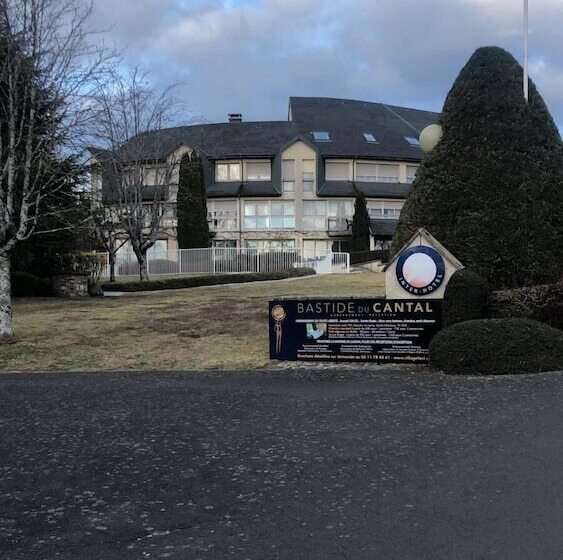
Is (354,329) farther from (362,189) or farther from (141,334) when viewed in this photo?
(362,189)

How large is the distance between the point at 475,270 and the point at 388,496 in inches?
293

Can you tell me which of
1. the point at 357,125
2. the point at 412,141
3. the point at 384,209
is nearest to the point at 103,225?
the point at 384,209

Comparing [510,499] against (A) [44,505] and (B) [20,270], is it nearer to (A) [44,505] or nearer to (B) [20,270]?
(A) [44,505]

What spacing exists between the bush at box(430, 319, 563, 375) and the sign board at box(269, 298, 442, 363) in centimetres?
92

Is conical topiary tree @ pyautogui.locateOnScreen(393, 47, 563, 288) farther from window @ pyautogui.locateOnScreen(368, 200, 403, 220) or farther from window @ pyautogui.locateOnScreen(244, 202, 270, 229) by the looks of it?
window @ pyautogui.locateOnScreen(368, 200, 403, 220)

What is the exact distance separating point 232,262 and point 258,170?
50.2 feet

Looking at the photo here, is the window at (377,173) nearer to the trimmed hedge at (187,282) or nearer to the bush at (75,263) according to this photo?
the trimmed hedge at (187,282)

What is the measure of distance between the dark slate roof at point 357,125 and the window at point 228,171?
662cm

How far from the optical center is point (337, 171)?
52.1m

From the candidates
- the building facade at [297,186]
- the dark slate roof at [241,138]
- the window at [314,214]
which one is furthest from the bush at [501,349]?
the window at [314,214]

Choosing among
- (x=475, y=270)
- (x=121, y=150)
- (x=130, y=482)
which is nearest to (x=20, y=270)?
(x=121, y=150)

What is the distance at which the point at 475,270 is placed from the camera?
11.3m

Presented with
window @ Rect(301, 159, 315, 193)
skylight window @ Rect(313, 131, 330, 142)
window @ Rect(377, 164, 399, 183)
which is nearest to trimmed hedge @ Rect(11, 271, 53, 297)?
window @ Rect(301, 159, 315, 193)

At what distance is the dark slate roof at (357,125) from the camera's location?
52.0 meters
